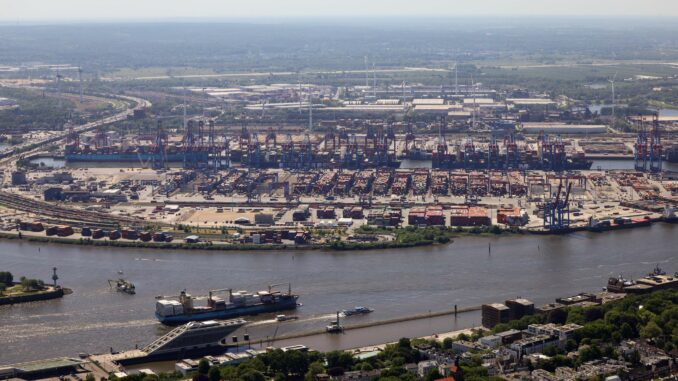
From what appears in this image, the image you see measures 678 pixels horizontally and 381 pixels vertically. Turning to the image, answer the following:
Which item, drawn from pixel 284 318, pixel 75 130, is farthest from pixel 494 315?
pixel 75 130

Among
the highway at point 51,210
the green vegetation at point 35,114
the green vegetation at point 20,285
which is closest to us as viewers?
the green vegetation at point 20,285

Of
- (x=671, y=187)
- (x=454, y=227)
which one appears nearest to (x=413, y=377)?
(x=454, y=227)

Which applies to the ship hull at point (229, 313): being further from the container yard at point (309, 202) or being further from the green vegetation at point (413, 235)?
the container yard at point (309, 202)

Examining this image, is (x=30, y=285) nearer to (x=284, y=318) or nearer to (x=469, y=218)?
(x=284, y=318)

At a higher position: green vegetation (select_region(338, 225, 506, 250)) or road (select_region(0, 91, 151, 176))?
green vegetation (select_region(338, 225, 506, 250))

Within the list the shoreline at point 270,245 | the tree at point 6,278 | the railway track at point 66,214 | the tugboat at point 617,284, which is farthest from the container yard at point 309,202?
the tugboat at point 617,284

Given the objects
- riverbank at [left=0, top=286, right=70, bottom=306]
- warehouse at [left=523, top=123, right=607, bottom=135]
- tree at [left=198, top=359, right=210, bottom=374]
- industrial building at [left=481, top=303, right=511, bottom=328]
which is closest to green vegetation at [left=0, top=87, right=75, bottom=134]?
warehouse at [left=523, top=123, right=607, bottom=135]

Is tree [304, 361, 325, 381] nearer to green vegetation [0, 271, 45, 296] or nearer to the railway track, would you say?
green vegetation [0, 271, 45, 296]

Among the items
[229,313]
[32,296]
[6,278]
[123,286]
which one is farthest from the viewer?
[6,278]
